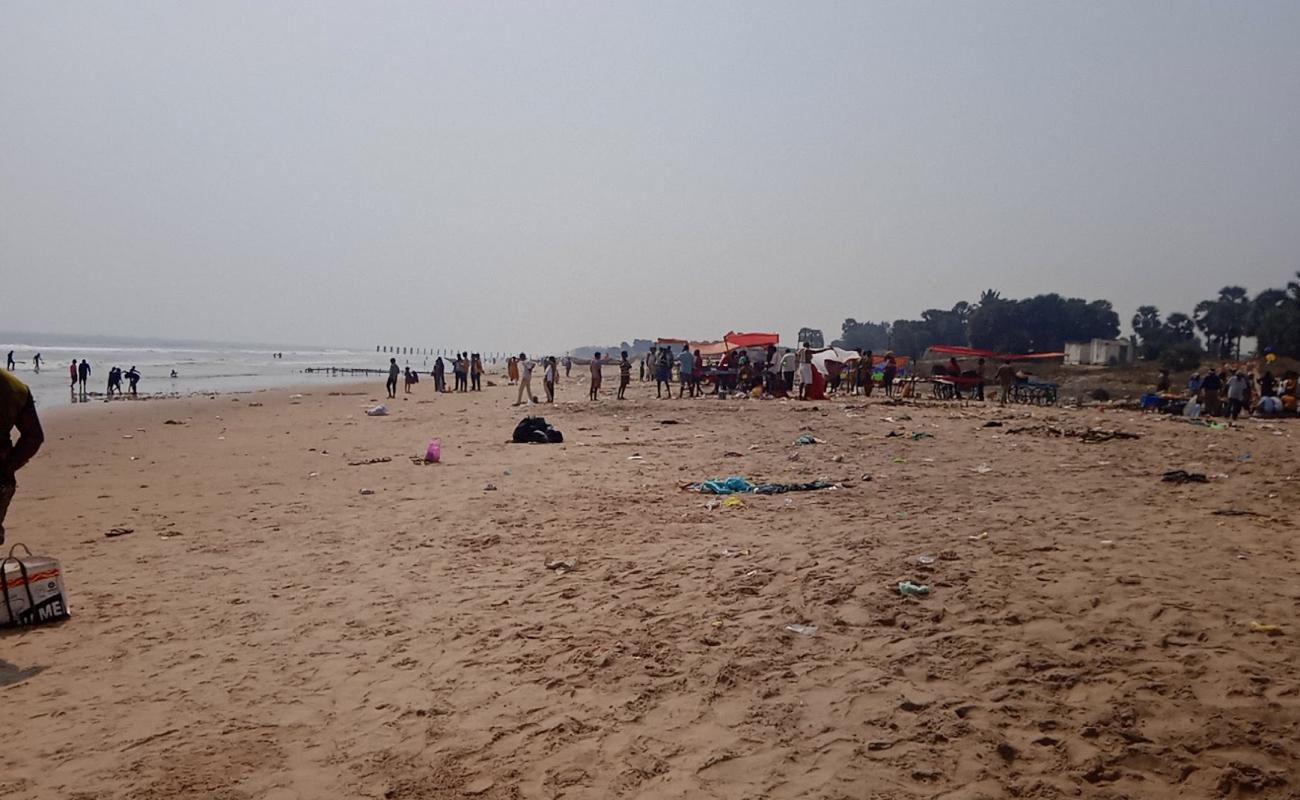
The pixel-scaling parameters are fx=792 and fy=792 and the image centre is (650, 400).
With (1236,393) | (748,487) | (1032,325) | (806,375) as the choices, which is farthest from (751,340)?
(1032,325)

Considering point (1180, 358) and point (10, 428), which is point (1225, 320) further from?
point (10, 428)

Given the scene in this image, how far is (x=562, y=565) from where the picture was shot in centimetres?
642

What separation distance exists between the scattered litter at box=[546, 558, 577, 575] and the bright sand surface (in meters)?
0.07

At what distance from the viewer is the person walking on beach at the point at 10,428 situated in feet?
16.2

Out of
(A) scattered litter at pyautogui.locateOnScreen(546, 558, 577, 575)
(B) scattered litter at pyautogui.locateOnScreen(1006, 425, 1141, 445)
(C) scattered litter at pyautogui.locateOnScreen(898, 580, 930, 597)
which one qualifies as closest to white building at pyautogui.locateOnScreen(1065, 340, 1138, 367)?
(B) scattered litter at pyautogui.locateOnScreen(1006, 425, 1141, 445)

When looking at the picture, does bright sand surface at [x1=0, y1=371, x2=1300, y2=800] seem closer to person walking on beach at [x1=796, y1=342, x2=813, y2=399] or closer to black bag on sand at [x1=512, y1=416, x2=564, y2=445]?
black bag on sand at [x1=512, y1=416, x2=564, y2=445]

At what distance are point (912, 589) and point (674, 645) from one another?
167 cm

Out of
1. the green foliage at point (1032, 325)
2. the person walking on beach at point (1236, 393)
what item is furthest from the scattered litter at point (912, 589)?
the green foliage at point (1032, 325)

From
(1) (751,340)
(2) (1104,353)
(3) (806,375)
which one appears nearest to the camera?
(3) (806,375)

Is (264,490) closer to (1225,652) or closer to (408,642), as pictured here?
(408,642)

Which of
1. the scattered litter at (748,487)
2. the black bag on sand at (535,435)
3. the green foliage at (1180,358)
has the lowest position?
the scattered litter at (748,487)

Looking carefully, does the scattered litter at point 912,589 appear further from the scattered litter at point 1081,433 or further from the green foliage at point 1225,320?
the green foliage at point 1225,320

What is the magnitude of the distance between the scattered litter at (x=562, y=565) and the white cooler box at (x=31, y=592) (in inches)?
132

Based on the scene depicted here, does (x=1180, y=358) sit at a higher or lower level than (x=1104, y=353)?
lower
